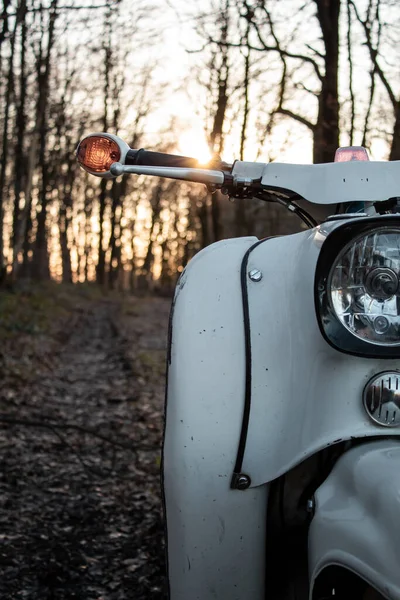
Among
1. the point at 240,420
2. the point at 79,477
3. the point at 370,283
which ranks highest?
the point at 370,283

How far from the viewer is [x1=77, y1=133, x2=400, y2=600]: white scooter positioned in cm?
150

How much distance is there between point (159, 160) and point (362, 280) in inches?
35.7

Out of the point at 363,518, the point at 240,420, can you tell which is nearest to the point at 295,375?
the point at 240,420

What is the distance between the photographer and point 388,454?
4.64ft

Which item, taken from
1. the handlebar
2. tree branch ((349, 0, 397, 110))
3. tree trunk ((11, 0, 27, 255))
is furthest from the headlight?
tree trunk ((11, 0, 27, 255))

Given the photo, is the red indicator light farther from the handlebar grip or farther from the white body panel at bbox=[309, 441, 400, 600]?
the white body panel at bbox=[309, 441, 400, 600]

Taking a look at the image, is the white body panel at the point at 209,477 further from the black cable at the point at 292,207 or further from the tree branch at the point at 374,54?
the tree branch at the point at 374,54

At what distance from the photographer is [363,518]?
1285mm

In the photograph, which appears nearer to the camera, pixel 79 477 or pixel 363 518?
pixel 363 518

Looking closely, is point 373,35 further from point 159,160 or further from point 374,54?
point 159,160

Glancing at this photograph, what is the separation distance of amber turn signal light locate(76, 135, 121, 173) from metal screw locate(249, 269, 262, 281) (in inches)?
24.5

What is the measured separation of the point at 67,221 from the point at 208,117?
16225 millimetres

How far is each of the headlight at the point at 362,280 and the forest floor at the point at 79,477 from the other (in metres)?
1.79

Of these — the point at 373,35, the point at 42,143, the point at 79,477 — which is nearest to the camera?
the point at 79,477
